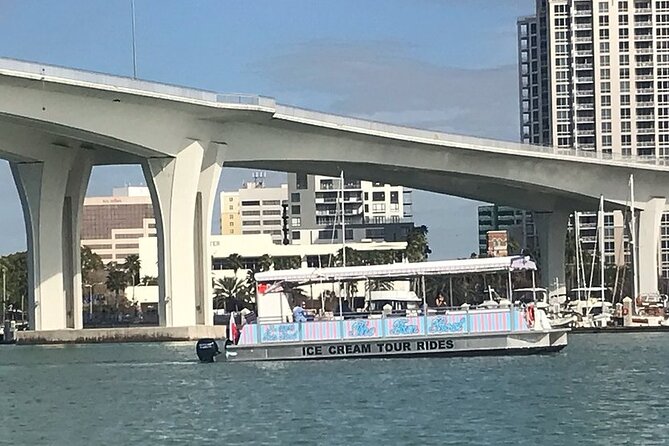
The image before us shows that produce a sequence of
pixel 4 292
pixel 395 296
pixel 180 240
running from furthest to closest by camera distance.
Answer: pixel 4 292 < pixel 180 240 < pixel 395 296

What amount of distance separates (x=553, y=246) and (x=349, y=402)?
253 feet

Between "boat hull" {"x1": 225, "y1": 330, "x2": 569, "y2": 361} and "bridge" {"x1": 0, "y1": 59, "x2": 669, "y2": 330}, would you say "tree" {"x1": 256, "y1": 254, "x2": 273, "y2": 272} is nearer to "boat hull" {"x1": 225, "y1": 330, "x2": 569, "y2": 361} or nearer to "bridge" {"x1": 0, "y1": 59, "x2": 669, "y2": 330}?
"bridge" {"x1": 0, "y1": 59, "x2": 669, "y2": 330}

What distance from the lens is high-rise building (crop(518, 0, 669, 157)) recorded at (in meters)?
171

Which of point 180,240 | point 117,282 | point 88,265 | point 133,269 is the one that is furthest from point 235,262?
point 180,240

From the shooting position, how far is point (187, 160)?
8388 centimetres

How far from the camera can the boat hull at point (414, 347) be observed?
56.2 meters

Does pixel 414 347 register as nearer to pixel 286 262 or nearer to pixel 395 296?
pixel 395 296

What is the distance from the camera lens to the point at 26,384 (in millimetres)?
54781

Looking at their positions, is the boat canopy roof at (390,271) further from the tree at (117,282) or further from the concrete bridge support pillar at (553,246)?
the tree at (117,282)

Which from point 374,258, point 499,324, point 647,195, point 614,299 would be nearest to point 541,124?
point 374,258

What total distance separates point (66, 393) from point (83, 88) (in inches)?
1178

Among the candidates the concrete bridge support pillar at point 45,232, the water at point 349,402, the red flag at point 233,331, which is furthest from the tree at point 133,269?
the red flag at point 233,331

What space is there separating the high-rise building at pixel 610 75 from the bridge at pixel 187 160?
6734cm

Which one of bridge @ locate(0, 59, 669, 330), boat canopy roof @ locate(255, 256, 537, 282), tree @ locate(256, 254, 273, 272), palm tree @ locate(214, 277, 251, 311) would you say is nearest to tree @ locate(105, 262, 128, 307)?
palm tree @ locate(214, 277, 251, 311)
